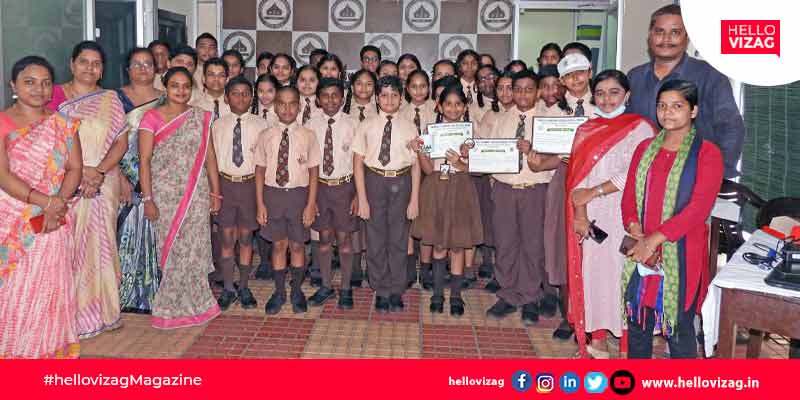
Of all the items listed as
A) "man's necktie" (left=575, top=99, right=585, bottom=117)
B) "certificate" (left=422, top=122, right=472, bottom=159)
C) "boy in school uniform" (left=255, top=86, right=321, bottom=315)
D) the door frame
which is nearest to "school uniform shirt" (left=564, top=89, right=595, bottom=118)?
"man's necktie" (left=575, top=99, right=585, bottom=117)

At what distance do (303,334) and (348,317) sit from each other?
41 centimetres

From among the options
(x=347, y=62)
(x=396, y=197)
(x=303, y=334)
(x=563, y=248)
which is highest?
(x=347, y=62)

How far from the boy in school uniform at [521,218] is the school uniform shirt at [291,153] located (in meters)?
1.21

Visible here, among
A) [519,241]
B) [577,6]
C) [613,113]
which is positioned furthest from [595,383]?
[577,6]

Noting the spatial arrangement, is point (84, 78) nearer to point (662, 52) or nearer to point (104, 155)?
point (104, 155)

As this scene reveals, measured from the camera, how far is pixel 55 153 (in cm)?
298

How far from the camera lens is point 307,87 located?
4477 mm

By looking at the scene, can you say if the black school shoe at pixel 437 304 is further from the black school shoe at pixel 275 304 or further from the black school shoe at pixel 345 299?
the black school shoe at pixel 275 304

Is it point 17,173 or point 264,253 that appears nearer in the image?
point 17,173

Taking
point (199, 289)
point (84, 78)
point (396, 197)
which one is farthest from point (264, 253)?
point (84, 78)

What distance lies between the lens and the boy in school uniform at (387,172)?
3994 millimetres

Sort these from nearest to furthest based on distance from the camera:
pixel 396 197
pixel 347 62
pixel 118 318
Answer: pixel 118 318, pixel 396 197, pixel 347 62

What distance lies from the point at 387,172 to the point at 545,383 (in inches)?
77.7

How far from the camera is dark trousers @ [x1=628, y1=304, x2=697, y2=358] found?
8.71 ft
